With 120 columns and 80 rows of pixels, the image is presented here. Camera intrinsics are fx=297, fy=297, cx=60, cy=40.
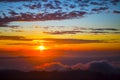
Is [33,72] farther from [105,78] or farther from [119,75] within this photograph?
[119,75]

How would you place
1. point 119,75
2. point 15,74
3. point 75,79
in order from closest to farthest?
point 119,75
point 75,79
point 15,74

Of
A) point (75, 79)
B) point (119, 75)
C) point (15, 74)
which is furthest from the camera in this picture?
point (15, 74)

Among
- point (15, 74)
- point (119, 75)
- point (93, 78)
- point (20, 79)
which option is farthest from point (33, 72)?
point (119, 75)

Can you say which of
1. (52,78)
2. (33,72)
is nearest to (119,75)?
(52,78)

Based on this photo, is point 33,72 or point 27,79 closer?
point 27,79

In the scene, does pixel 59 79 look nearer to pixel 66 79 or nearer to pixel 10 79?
pixel 66 79

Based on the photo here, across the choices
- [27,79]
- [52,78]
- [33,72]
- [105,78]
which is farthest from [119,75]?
[33,72]

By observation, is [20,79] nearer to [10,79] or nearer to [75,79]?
[10,79]

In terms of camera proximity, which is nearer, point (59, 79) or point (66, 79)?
point (66, 79)
